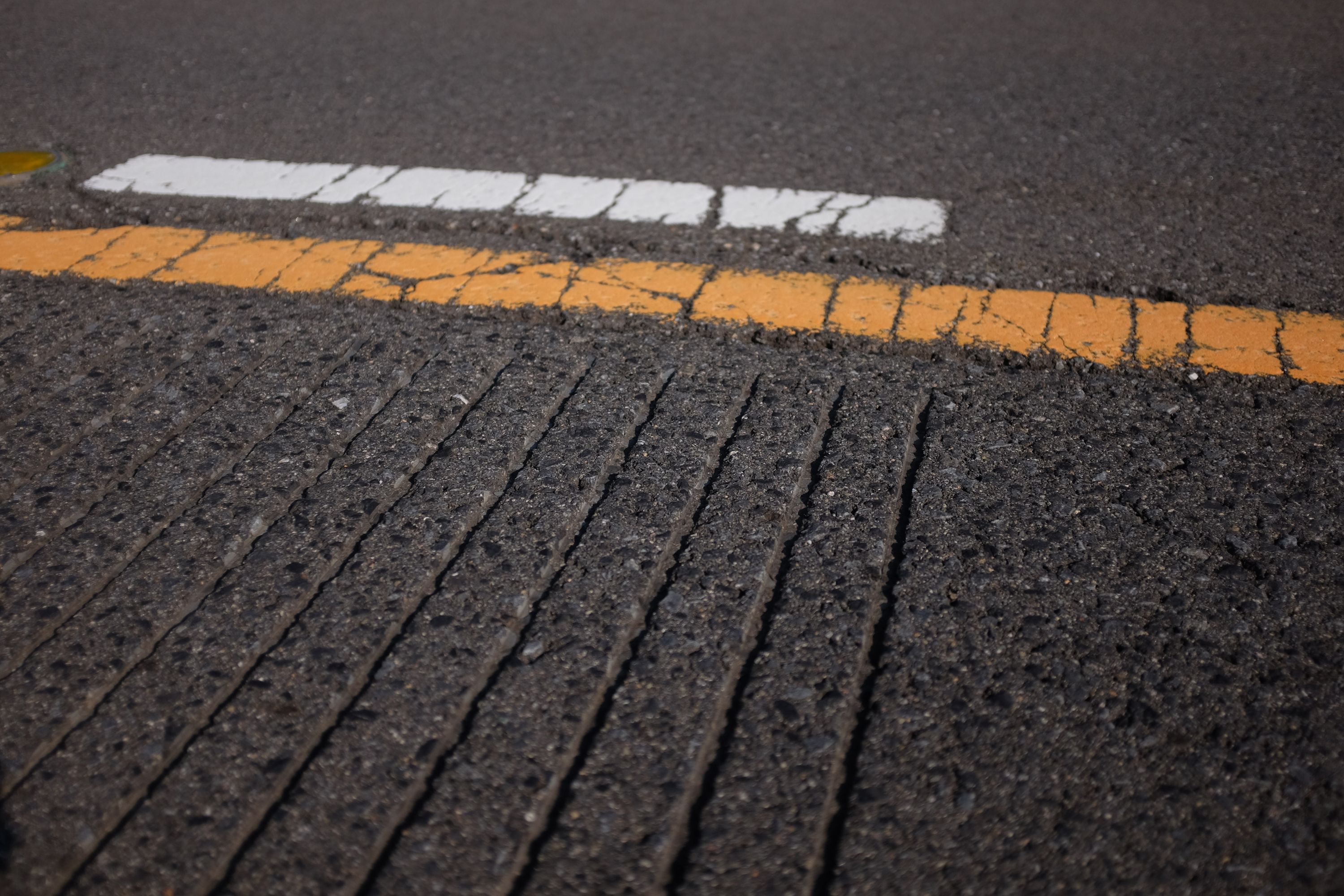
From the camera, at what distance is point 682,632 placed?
5.76 ft

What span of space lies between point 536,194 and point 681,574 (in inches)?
79.1

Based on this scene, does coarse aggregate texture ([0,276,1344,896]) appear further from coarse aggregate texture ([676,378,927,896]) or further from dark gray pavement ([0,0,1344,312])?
dark gray pavement ([0,0,1344,312])

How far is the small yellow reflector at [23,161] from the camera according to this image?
377cm

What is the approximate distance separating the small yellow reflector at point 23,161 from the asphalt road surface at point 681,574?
18 cm

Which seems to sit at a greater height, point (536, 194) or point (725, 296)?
point (536, 194)

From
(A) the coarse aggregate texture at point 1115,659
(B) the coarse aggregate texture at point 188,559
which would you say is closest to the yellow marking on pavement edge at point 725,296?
(A) the coarse aggregate texture at point 1115,659

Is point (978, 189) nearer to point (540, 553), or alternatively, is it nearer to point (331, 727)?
point (540, 553)

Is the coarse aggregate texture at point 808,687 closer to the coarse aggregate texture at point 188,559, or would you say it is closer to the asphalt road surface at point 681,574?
the asphalt road surface at point 681,574

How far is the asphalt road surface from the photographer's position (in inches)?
56.8

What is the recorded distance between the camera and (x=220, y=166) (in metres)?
3.79

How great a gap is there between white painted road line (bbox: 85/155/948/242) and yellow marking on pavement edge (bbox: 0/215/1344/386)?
0.31 m

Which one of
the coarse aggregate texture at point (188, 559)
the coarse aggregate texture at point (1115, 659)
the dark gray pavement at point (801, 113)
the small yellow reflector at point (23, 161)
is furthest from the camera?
the small yellow reflector at point (23, 161)

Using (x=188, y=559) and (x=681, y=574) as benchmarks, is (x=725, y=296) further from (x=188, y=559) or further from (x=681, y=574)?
(x=188, y=559)

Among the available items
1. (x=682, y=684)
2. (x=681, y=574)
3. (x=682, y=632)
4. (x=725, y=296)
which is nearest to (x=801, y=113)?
(x=725, y=296)
